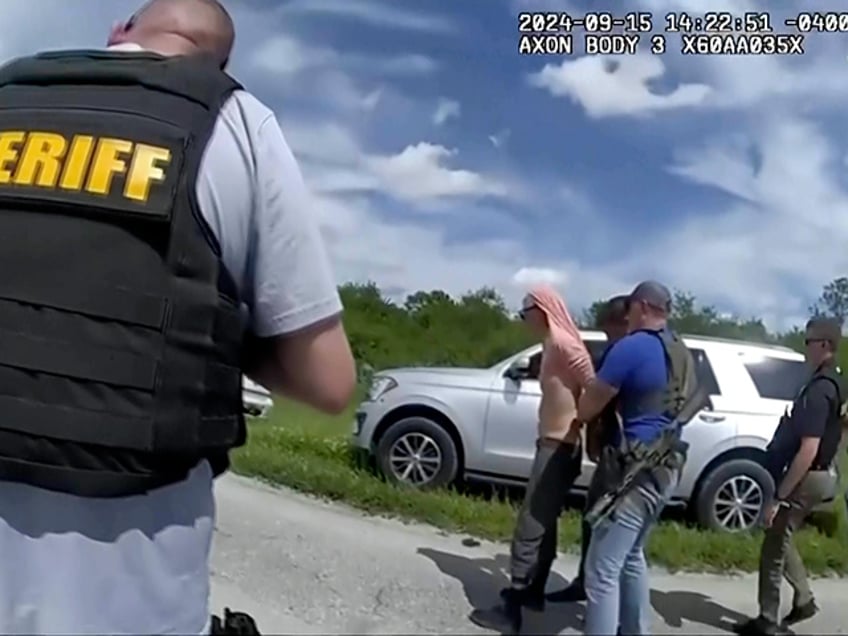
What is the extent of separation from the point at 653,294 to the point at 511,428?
0.94 feet

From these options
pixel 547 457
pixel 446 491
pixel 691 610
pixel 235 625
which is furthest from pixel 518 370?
pixel 235 625

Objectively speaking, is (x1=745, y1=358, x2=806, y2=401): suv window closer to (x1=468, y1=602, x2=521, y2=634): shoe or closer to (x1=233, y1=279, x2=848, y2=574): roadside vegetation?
(x1=233, y1=279, x2=848, y2=574): roadside vegetation

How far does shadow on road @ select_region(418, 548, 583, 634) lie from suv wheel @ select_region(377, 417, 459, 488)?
4.7 inches

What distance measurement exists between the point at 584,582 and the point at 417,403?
Result: 14.3 inches

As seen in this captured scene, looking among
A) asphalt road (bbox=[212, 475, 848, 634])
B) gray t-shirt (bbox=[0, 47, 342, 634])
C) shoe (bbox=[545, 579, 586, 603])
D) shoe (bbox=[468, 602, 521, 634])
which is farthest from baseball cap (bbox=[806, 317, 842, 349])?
gray t-shirt (bbox=[0, 47, 342, 634])

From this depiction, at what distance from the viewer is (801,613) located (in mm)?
1239

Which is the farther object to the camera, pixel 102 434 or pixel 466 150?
pixel 466 150

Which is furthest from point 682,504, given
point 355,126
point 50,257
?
point 50,257

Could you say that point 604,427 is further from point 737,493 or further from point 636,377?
point 737,493

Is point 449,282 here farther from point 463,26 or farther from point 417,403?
point 463,26

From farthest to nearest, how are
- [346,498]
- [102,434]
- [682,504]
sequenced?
[346,498], [682,504], [102,434]

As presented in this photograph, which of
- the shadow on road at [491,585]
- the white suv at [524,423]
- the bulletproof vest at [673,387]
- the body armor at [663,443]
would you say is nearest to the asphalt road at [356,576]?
the shadow on road at [491,585]

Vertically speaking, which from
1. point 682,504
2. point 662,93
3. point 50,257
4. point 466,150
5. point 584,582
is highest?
point 662,93

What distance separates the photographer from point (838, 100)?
123 centimetres
